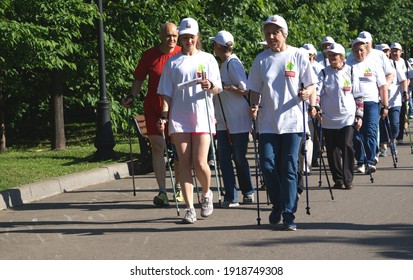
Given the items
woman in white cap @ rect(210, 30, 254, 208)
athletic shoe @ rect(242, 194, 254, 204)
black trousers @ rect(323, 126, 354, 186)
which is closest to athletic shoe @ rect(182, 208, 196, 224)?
woman in white cap @ rect(210, 30, 254, 208)

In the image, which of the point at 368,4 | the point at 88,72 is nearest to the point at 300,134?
the point at 88,72

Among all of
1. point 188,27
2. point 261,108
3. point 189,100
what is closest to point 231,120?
point 189,100

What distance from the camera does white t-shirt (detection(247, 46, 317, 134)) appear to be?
1070 cm

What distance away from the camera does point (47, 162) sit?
18266mm

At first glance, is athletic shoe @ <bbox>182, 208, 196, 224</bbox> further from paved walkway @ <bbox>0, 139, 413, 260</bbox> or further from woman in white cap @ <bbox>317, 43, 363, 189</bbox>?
woman in white cap @ <bbox>317, 43, 363, 189</bbox>

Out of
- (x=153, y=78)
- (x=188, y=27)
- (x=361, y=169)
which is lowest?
(x=361, y=169)

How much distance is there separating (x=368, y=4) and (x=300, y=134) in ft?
103

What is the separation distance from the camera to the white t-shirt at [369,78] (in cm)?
1645

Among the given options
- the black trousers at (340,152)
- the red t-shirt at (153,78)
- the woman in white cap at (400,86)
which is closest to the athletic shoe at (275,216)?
the red t-shirt at (153,78)

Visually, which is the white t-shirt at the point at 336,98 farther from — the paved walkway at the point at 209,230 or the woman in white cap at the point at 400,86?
the woman in white cap at the point at 400,86

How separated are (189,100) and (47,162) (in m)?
7.20

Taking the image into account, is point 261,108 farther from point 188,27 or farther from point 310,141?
point 310,141
